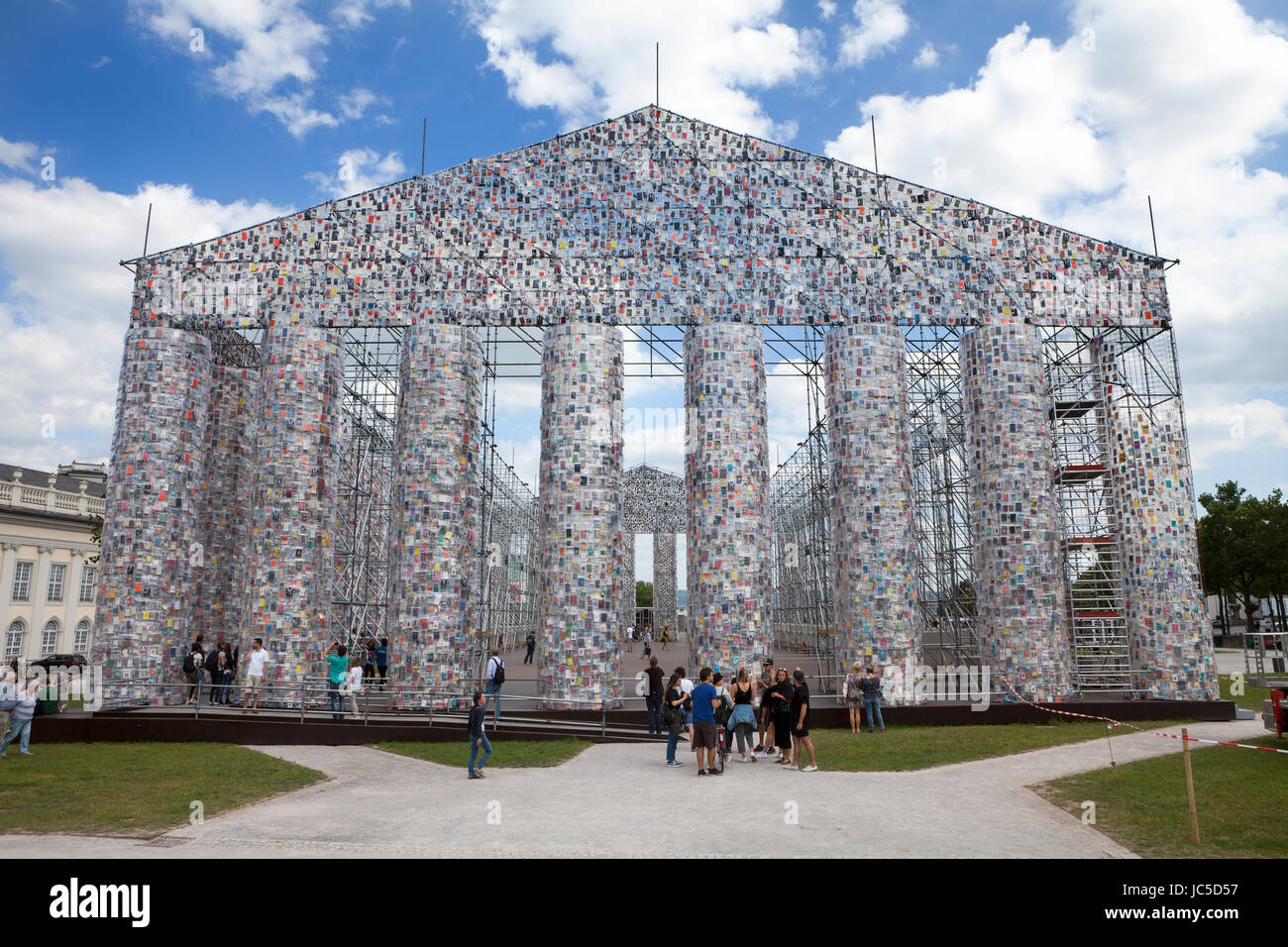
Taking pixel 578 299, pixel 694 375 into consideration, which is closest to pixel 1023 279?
pixel 694 375

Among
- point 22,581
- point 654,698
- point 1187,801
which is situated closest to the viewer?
point 1187,801

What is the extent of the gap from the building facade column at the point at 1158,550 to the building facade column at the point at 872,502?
15.5ft

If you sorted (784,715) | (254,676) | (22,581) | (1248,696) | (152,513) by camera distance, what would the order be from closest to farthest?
1. (784,715)
2. (254,676)
3. (152,513)
4. (1248,696)
5. (22,581)

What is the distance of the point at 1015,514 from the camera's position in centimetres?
1722

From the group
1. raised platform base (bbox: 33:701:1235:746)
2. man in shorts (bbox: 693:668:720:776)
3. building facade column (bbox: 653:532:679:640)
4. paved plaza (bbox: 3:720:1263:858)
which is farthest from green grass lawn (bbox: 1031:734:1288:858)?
building facade column (bbox: 653:532:679:640)

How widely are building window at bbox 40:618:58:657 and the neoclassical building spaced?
0.9 inches

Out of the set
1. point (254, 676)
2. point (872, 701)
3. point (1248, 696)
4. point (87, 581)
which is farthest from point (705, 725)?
point (87, 581)

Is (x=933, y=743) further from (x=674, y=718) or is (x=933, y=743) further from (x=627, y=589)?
(x=627, y=589)

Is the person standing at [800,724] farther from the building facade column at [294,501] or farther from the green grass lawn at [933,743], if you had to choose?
the building facade column at [294,501]

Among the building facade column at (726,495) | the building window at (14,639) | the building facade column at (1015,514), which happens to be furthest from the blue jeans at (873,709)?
the building window at (14,639)

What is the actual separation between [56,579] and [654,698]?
36.9 m

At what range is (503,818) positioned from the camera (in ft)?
26.6

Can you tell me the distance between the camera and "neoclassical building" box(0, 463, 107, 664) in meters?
34.7
